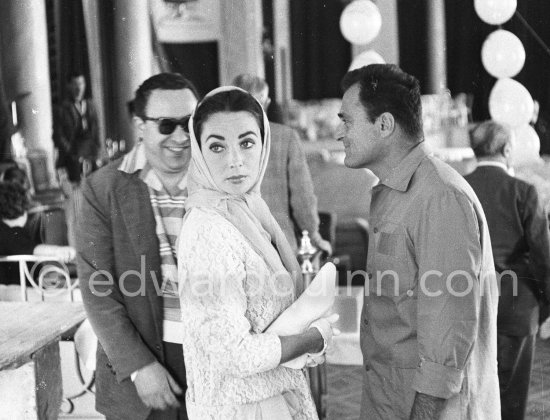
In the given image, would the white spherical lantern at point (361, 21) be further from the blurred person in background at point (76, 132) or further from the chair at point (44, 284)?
the chair at point (44, 284)

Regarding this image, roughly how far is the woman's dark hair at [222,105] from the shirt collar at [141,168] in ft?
0.83

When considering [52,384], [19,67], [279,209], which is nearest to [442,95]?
[279,209]

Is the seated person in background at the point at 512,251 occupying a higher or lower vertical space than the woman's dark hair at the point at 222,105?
lower

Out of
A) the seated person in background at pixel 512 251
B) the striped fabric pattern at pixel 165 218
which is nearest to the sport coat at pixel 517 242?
the seated person in background at pixel 512 251

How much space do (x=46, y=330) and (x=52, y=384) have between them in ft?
0.74

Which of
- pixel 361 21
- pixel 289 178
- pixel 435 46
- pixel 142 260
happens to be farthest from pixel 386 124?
pixel 435 46

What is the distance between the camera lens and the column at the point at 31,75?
2758mm

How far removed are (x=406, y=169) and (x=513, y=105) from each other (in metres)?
2.24

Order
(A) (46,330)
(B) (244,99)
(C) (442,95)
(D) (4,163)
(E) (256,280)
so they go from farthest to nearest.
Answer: (C) (442,95) < (D) (4,163) < (A) (46,330) < (B) (244,99) < (E) (256,280)

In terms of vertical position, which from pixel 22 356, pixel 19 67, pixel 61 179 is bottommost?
pixel 22 356

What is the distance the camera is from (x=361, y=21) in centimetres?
463

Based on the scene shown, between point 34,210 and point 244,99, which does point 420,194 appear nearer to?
point 244,99

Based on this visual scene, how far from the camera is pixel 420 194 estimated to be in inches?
64.1

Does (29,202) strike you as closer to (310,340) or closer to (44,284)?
(44,284)
